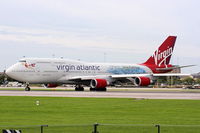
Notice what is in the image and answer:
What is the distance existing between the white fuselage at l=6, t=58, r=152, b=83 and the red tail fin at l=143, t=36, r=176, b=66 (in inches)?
257

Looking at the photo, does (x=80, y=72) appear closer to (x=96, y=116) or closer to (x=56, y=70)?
(x=56, y=70)

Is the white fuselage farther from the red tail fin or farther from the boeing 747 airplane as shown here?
the red tail fin

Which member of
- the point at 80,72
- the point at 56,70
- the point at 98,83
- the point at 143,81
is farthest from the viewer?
the point at 80,72

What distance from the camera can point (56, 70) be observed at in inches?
3172

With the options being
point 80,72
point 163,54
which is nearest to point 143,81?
point 80,72

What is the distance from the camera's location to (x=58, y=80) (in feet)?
268

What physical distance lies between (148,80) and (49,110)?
47.8 meters

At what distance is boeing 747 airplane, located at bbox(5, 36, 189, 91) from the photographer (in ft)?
257

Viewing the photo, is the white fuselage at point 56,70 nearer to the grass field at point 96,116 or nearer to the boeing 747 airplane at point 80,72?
the boeing 747 airplane at point 80,72

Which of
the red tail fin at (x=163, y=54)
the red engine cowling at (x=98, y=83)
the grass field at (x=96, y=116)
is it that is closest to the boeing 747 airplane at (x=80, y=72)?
the red engine cowling at (x=98, y=83)

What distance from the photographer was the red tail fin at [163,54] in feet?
308

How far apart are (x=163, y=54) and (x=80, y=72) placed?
59.8 feet

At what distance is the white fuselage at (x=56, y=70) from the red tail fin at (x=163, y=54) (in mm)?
6522

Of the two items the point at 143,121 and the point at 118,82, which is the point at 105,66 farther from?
the point at 143,121
